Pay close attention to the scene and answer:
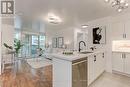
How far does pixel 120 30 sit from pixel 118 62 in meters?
1.35

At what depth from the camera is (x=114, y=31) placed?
5082mm

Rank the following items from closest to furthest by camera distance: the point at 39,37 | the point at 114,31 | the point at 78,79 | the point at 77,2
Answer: the point at 78,79 → the point at 77,2 → the point at 114,31 → the point at 39,37

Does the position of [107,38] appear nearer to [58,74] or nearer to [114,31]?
[114,31]

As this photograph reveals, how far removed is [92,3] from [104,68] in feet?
9.86

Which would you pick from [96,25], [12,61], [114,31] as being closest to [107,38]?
[114,31]

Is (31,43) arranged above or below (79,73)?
above

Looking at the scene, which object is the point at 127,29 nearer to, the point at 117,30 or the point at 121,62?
the point at 117,30

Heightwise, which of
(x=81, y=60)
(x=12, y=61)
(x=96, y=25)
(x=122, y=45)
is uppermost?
(x=96, y=25)

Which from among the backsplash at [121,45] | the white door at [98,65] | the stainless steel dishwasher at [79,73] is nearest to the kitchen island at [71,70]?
the stainless steel dishwasher at [79,73]

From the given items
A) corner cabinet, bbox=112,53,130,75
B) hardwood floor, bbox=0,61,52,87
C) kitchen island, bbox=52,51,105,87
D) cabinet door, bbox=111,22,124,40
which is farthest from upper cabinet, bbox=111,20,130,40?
hardwood floor, bbox=0,61,52,87

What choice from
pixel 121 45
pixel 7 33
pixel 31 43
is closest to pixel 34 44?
pixel 31 43

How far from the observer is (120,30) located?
4848mm

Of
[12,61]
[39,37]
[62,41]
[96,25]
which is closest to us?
[96,25]

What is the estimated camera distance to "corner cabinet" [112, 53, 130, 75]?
4.53 metres
